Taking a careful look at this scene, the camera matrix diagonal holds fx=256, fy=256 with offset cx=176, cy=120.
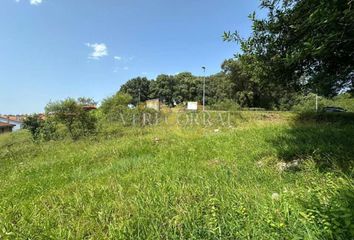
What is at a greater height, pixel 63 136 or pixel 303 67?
pixel 303 67

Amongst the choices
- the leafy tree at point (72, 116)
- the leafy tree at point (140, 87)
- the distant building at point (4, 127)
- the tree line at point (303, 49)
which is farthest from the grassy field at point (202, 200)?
the leafy tree at point (140, 87)

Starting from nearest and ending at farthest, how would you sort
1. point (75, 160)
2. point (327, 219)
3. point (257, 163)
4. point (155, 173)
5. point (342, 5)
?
point (327, 219)
point (342, 5)
point (155, 173)
point (257, 163)
point (75, 160)

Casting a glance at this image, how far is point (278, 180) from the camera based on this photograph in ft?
13.2

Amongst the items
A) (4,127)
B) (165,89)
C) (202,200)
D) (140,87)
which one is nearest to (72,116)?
(202,200)

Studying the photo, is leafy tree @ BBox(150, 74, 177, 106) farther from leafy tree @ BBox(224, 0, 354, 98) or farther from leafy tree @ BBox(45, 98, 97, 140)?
leafy tree @ BBox(224, 0, 354, 98)

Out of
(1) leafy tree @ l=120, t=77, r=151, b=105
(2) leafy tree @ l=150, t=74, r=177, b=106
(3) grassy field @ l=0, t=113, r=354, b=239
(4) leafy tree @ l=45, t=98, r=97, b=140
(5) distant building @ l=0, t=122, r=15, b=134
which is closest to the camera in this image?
(3) grassy field @ l=0, t=113, r=354, b=239

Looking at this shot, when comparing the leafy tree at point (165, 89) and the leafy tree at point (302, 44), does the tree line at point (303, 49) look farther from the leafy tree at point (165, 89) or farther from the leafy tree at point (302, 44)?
the leafy tree at point (165, 89)

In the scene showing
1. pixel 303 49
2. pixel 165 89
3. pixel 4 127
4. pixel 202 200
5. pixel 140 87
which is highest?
pixel 140 87

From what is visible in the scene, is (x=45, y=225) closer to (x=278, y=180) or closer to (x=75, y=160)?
(x=278, y=180)

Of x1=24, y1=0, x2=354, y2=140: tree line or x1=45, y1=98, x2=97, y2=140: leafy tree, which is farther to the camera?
x1=45, y1=98, x2=97, y2=140: leafy tree

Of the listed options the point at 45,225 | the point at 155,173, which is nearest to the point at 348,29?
the point at 155,173

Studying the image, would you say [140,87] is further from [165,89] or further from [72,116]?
[72,116]

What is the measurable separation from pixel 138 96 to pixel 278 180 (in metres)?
75.5

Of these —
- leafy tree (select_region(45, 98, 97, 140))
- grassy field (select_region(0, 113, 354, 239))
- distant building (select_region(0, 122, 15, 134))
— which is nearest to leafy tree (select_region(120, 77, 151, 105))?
distant building (select_region(0, 122, 15, 134))
